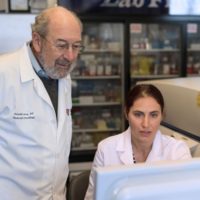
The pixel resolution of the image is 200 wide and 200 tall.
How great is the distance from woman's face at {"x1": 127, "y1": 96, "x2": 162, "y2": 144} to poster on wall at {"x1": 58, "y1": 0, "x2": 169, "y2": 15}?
105 inches

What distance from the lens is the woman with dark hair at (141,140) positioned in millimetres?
1378

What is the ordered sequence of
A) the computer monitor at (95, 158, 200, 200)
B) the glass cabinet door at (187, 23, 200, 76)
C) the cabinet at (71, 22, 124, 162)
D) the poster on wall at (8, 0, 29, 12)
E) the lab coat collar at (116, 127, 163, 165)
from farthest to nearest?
1. the glass cabinet door at (187, 23, 200, 76)
2. the cabinet at (71, 22, 124, 162)
3. the poster on wall at (8, 0, 29, 12)
4. the lab coat collar at (116, 127, 163, 165)
5. the computer monitor at (95, 158, 200, 200)

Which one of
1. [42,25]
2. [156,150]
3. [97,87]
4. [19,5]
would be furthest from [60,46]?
[97,87]

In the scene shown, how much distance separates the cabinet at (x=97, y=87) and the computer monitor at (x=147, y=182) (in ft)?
12.3

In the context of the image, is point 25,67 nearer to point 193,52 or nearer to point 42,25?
point 42,25

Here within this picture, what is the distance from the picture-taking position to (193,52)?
467 cm

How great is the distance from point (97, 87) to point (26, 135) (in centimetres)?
318

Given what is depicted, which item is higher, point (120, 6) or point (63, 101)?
point (120, 6)

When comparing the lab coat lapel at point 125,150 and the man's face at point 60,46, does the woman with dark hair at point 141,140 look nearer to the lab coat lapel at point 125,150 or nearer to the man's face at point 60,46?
the lab coat lapel at point 125,150

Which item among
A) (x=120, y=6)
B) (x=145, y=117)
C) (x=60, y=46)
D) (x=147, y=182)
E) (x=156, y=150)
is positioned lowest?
(x=156, y=150)

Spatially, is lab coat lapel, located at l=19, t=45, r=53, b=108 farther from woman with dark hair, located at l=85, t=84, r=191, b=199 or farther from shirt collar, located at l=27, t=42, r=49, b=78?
woman with dark hair, located at l=85, t=84, r=191, b=199

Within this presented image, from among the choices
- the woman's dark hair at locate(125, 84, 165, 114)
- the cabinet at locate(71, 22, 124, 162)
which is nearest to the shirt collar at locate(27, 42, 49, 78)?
the woman's dark hair at locate(125, 84, 165, 114)

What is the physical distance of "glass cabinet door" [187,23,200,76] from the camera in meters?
4.52

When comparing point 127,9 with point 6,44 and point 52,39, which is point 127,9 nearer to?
point 6,44
